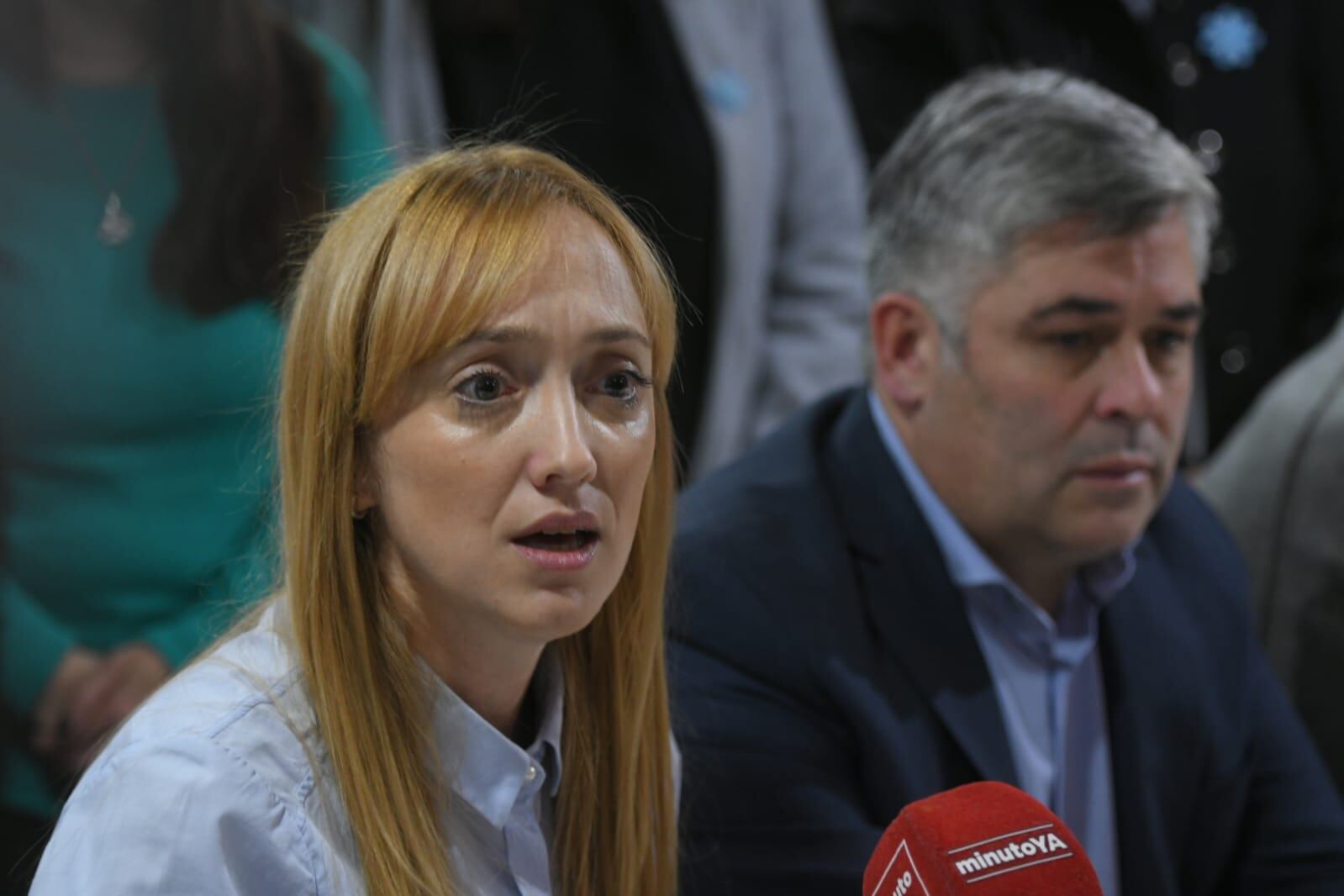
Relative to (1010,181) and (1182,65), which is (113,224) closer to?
(1010,181)

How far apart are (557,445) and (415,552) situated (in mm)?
147

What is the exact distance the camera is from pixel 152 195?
88.3 inches

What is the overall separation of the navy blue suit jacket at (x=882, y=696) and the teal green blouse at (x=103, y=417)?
0.62 meters

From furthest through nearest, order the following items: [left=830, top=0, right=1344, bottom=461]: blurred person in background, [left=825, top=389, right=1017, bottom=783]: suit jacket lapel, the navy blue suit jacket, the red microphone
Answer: [left=830, top=0, right=1344, bottom=461]: blurred person in background, [left=825, top=389, right=1017, bottom=783]: suit jacket lapel, the navy blue suit jacket, the red microphone

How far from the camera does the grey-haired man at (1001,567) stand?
6.17ft

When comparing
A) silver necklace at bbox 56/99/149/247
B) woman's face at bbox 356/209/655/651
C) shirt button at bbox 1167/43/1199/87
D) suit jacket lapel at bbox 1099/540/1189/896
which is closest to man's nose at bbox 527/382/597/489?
woman's face at bbox 356/209/655/651

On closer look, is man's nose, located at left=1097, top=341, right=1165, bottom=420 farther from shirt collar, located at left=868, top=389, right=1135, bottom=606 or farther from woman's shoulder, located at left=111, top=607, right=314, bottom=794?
woman's shoulder, located at left=111, top=607, right=314, bottom=794

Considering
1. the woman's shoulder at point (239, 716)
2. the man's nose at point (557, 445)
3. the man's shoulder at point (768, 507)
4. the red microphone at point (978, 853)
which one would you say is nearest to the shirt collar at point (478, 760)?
the woman's shoulder at point (239, 716)

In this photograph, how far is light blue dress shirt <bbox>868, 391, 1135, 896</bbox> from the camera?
6.64 feet

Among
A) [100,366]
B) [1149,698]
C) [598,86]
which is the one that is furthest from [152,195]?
[1149,698]

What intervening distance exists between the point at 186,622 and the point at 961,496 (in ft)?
3.24

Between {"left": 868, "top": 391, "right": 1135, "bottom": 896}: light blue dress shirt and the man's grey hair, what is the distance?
0.77ft

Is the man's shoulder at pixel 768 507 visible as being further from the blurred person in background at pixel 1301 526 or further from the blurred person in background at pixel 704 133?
the blurred person in background at pixel 1301 526

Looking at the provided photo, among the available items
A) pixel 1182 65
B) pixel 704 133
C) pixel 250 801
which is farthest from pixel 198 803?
pixel 1182 65
